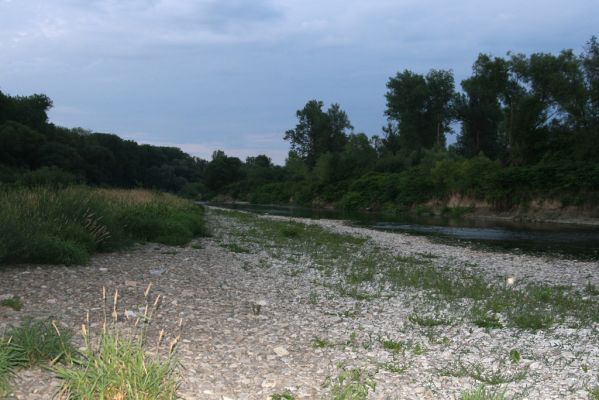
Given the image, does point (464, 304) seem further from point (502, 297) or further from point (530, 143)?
point (530, 143)

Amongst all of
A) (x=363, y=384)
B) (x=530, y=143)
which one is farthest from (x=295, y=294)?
(x=530, y=143)

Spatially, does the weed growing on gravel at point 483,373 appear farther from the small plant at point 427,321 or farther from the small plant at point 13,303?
the small plant at point 13,303

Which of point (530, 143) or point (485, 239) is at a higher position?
point (530, 143)

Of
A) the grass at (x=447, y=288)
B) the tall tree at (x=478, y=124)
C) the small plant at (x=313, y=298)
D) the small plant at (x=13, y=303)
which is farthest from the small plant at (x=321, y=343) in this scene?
the tall tree at (x=478, y=124)

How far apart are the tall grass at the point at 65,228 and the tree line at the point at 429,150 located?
10.2 meters

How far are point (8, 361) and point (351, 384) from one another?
396 cm

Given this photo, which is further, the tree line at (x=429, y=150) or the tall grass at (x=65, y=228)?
the tree line at (x=429, y=150)

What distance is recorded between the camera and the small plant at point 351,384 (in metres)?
5.99

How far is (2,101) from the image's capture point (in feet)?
243

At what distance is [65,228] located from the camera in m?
14.2

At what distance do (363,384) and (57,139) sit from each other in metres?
84.0

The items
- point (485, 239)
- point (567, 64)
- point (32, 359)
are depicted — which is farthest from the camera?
point (567, 64)

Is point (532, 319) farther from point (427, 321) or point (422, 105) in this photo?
point (422, 105)

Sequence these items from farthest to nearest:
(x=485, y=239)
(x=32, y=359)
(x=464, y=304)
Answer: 1. (x=485, y=239)
2. (x=464, y=304)
3. (x=32, y=359)
